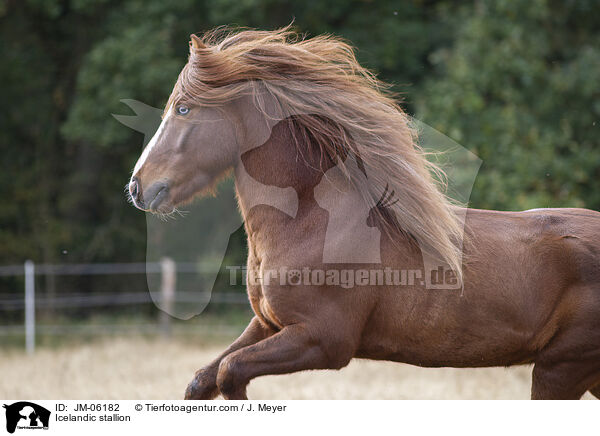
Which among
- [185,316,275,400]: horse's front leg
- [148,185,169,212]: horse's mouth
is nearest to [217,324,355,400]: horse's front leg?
[185,316,275,400]: horse's front leg

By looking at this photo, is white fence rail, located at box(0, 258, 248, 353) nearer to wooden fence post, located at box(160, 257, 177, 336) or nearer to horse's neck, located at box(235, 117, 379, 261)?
wooden fence post, located at box(160, 257, 177, 336)

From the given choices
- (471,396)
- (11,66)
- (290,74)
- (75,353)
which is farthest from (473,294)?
(11,66)

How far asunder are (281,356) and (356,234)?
0.64 meters

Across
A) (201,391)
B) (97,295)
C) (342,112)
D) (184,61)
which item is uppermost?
(342,112)

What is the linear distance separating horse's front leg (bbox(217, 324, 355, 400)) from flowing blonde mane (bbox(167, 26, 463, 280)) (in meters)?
0.64

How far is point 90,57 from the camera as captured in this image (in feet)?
42.5

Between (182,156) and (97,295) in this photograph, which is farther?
(97,295)

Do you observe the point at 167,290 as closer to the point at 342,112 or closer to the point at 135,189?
the point at 135,189

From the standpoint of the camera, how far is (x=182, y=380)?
22.9ft

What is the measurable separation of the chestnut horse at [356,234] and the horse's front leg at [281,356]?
25mm
